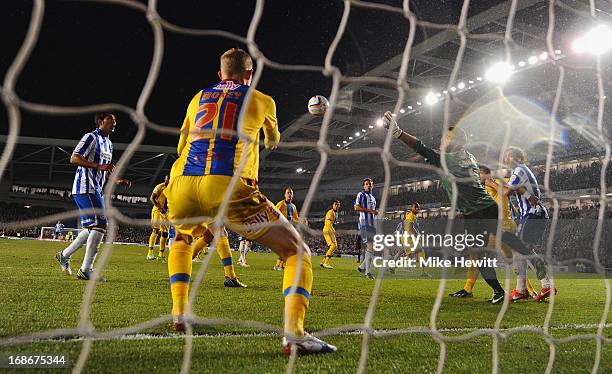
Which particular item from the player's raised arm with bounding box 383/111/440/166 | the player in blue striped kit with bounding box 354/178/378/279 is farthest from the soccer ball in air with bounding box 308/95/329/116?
the player in blue striped kit with bounding box 354/178/378/279

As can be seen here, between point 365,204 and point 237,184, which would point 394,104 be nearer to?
point 365,204

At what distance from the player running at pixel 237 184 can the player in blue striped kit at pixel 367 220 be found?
5.25m

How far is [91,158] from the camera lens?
5410 millimetres

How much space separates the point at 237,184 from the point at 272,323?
1288 millimetres

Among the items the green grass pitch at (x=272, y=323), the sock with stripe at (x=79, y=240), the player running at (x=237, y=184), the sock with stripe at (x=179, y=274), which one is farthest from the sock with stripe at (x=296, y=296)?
the sock with stripe at (x=79, y=240)

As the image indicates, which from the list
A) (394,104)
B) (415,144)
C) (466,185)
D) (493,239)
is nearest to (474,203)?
(466,185)

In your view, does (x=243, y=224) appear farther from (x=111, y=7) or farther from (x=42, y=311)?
(x=111, y=7)

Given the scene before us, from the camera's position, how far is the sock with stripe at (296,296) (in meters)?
2.38

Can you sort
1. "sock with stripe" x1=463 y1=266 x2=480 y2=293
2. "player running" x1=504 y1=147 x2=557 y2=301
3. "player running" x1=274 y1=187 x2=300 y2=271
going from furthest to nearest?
"player running" x1=274 y1=187 x2=300 y2=271, "sock with stripe" x1=463 y1=266 x2=480 y2=293, "player running" x1=504 y1=147 x2=557 y2=301

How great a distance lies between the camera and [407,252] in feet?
39.8

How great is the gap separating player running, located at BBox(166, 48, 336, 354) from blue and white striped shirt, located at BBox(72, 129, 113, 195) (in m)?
3.10

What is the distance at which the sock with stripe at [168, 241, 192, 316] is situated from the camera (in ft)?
9.91

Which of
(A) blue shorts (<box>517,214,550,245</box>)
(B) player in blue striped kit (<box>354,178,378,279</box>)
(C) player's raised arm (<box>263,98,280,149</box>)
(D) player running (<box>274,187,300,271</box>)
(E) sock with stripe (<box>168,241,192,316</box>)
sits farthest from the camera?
(D) player running (<box>274,187,300,271</box>)

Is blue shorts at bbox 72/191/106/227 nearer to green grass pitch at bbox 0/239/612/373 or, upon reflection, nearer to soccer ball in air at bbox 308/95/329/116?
green grass pitch at bbox 0/239/612/373
